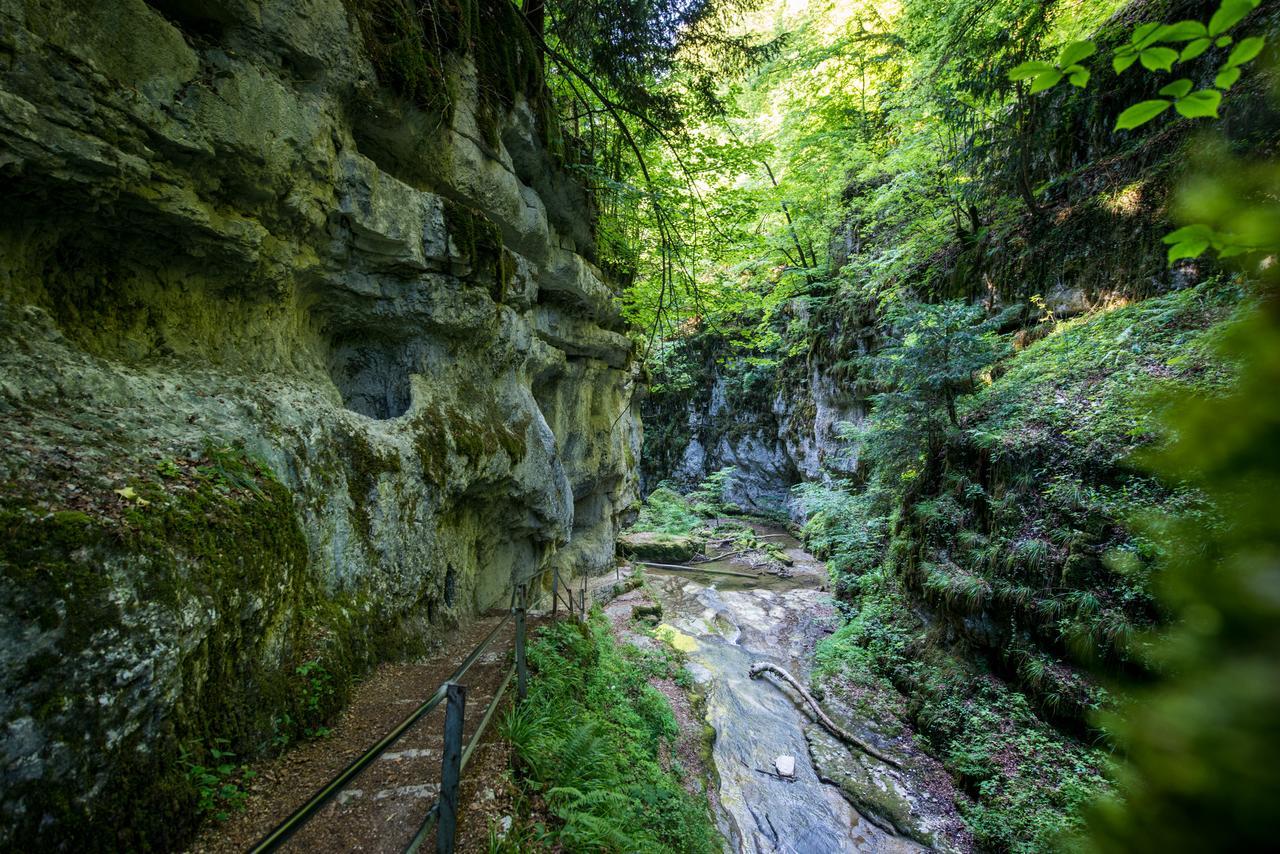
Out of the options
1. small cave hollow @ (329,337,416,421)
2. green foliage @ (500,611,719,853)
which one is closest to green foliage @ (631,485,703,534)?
green foliage @ (500,611,719,853)

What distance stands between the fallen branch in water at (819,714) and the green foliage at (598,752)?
3111 mm

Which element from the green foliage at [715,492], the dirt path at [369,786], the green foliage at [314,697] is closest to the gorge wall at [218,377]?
the green foliage at [314,697]

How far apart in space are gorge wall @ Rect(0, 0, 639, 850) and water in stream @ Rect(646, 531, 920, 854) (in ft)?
16.5

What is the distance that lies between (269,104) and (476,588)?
6.93m

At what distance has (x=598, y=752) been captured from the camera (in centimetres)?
475

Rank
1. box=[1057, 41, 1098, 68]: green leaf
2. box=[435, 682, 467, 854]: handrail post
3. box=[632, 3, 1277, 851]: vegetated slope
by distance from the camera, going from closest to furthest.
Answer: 1. box=[1057, 41, 1098, 68]: green leaf
2. box=[435, 682, 467, 854]: handrail post
3. box=[632, 3, 1277, 851]: vegetated slope

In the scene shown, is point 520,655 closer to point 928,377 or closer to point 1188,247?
point 1188,247

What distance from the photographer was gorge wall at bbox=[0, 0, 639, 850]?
2.72 m

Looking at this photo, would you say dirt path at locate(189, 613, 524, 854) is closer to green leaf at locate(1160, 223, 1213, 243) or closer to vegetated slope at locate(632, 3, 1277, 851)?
green leaf at locate(1160, 223, 1213, 243)

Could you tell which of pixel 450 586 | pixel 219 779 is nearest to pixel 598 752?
pixel 219 779

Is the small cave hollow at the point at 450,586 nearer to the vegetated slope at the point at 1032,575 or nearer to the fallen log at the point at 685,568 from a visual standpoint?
the vegetated slope at the point at 1032,575

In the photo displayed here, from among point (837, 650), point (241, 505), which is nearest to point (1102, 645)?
point (837, 650)

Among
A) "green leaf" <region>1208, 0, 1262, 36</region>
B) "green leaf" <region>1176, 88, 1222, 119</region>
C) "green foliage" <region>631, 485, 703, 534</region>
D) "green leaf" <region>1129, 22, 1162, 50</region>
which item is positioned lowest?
"green foliage" <region>631, 485, 703, 534</region>

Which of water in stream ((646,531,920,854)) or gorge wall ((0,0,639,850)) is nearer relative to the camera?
gorge wall ((0,0,639,850))
